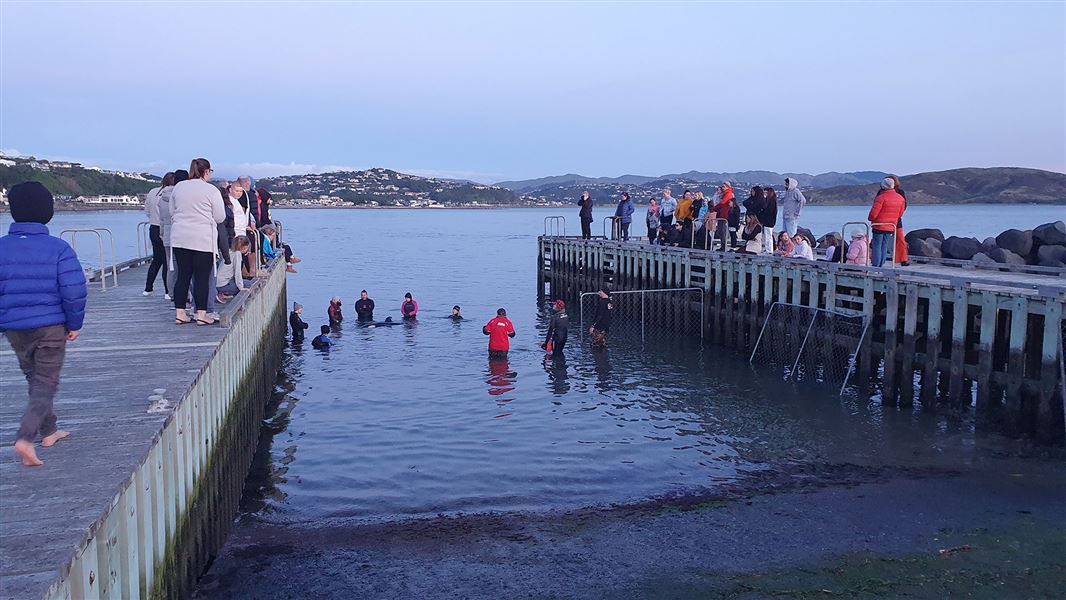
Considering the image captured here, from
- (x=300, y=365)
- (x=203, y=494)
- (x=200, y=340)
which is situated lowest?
(x=300, y=365)

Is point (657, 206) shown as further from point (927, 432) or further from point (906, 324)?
point (927, 432)

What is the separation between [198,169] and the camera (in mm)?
10992

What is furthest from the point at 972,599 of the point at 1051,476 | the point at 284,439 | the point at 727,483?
the point at 284,439

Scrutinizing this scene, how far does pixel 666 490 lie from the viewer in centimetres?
1193

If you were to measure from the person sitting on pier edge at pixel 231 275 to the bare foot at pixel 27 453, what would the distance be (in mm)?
8548

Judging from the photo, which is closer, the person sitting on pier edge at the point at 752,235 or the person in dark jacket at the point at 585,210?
the person sitting on pier edge at the point at 752,235

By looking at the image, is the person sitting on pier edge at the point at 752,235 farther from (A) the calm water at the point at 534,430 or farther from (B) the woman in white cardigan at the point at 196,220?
(B) the woman in white cardigan at the point at 196,220

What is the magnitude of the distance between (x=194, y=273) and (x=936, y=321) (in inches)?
505

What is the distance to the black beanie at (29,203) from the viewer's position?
609cm

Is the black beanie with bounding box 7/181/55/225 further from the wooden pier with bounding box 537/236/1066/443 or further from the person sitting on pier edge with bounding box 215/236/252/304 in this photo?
the wooden pier with bounding box 537/236/1066/443

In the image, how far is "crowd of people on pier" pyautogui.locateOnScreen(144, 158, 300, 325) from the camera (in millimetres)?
10797

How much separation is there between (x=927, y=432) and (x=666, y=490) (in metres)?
5.78

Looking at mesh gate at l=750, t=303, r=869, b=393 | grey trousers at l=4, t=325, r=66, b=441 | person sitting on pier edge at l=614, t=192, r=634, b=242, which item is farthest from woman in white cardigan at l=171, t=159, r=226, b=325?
person sitting on pier edge at l=614, t=192, r=634, b=242

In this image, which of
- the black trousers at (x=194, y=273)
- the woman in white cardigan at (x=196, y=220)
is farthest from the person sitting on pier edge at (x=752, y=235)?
the woman in white cardigan at (x=196, y=220)
